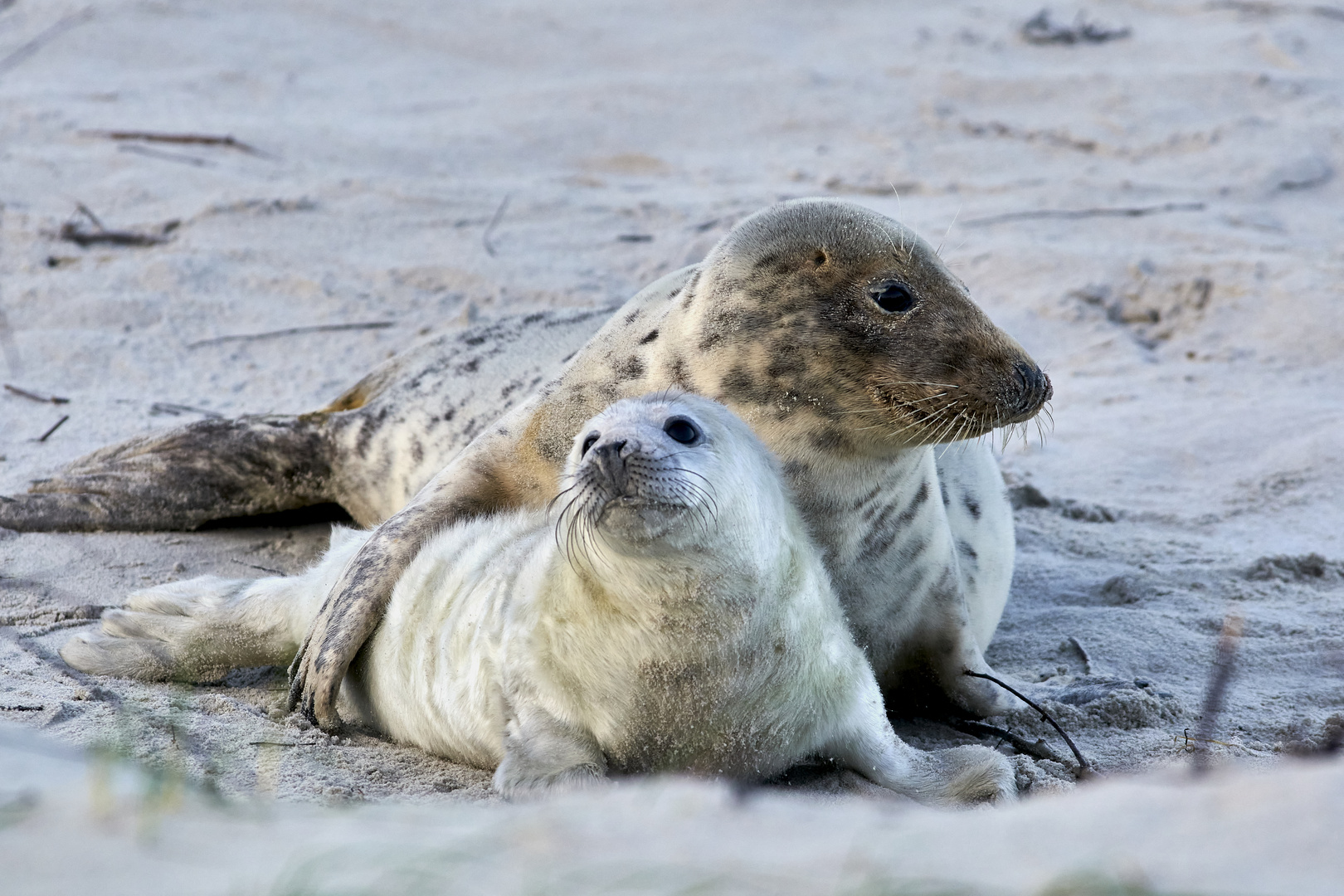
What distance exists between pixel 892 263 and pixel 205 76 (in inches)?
244

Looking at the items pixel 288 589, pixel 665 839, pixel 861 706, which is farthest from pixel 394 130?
pixel 665 839

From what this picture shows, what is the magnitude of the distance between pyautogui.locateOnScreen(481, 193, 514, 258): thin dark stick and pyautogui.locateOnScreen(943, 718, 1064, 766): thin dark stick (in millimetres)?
3553

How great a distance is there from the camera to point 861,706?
8.00 feet

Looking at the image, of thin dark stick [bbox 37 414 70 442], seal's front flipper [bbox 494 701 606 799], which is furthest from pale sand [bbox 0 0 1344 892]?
seal's front flipper [bbox 494 701 606 799]

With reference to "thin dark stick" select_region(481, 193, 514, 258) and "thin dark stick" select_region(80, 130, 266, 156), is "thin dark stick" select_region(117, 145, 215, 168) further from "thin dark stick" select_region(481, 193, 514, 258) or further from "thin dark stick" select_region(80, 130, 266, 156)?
"thin dark stick" select_region(481, 193, 514, 258)

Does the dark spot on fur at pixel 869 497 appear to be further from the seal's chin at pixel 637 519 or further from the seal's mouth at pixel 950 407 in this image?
the seal's chin at pixel 637 519

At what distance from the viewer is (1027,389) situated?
2.82 meters

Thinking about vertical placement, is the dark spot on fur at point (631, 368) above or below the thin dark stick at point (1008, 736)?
above

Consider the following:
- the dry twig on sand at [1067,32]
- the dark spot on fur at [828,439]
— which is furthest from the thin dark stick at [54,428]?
the dry twig on sand at [1067,32]

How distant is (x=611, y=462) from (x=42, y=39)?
24.2ft

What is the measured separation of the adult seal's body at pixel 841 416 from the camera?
111 inches

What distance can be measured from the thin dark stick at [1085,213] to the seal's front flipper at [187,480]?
308 centimetres

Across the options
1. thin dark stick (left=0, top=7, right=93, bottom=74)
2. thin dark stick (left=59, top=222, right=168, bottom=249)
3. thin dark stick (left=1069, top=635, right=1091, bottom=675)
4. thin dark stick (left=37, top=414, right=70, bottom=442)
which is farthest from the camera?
thin dark stick (left=0, top=7, right=93, bottom=74)

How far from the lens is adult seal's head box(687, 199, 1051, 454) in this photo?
2.80 m
